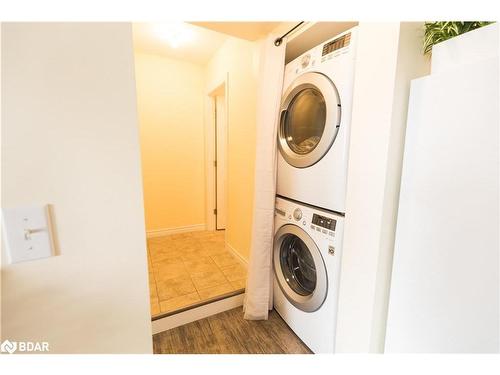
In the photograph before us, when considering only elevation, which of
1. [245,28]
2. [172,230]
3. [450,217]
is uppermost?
[245,28]

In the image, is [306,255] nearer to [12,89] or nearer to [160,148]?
[12,89]

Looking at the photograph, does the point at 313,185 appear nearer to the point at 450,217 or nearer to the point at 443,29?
the point at 450,217

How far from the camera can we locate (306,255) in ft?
4.26

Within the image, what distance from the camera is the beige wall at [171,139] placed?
2576 mm

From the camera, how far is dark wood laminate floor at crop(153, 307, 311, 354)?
1.28 metres

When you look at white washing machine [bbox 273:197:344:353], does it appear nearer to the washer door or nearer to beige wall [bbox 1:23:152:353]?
the washer door

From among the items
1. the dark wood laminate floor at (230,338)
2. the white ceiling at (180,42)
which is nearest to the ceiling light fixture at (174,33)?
the white ceiling at (180,42)

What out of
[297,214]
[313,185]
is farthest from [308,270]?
[313,185]

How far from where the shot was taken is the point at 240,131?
204cm

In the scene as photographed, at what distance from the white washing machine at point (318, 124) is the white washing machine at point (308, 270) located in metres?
0.10

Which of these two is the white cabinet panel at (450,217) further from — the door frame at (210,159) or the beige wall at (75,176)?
the door frame at (210,159)

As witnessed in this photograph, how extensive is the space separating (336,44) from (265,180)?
817mm

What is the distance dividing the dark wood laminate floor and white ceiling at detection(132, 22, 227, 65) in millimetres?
2470
